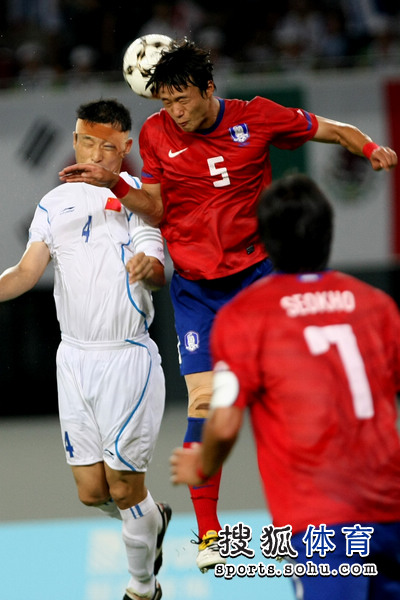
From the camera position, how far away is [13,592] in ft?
15.8

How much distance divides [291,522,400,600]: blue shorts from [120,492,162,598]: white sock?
1.86 meters

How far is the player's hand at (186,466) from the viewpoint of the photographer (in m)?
2.55

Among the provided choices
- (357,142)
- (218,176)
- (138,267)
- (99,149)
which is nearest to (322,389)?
(138,267)

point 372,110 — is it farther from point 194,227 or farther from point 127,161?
point 194,227

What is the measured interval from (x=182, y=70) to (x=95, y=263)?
36.0 inches

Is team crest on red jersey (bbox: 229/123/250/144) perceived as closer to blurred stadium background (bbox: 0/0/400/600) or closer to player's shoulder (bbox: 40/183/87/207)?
player's shoulder (bbox: 40/183/87/207)

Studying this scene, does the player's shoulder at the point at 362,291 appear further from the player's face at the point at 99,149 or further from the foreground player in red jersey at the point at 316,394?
the player's face at the point at 99,149

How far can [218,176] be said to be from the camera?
4180mm

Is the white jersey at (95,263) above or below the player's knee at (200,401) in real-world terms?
above

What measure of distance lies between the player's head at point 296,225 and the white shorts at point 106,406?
5.81 feet

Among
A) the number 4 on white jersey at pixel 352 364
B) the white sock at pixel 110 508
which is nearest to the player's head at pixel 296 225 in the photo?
the number 4 on white jersey at pixel 352 364

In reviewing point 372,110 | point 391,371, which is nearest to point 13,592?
point 391,371

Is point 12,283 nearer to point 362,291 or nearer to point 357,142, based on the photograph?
point 357,142

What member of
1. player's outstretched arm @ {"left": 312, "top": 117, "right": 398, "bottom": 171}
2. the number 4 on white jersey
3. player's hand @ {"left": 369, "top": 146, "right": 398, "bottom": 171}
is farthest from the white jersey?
the number 4 on white jersey
